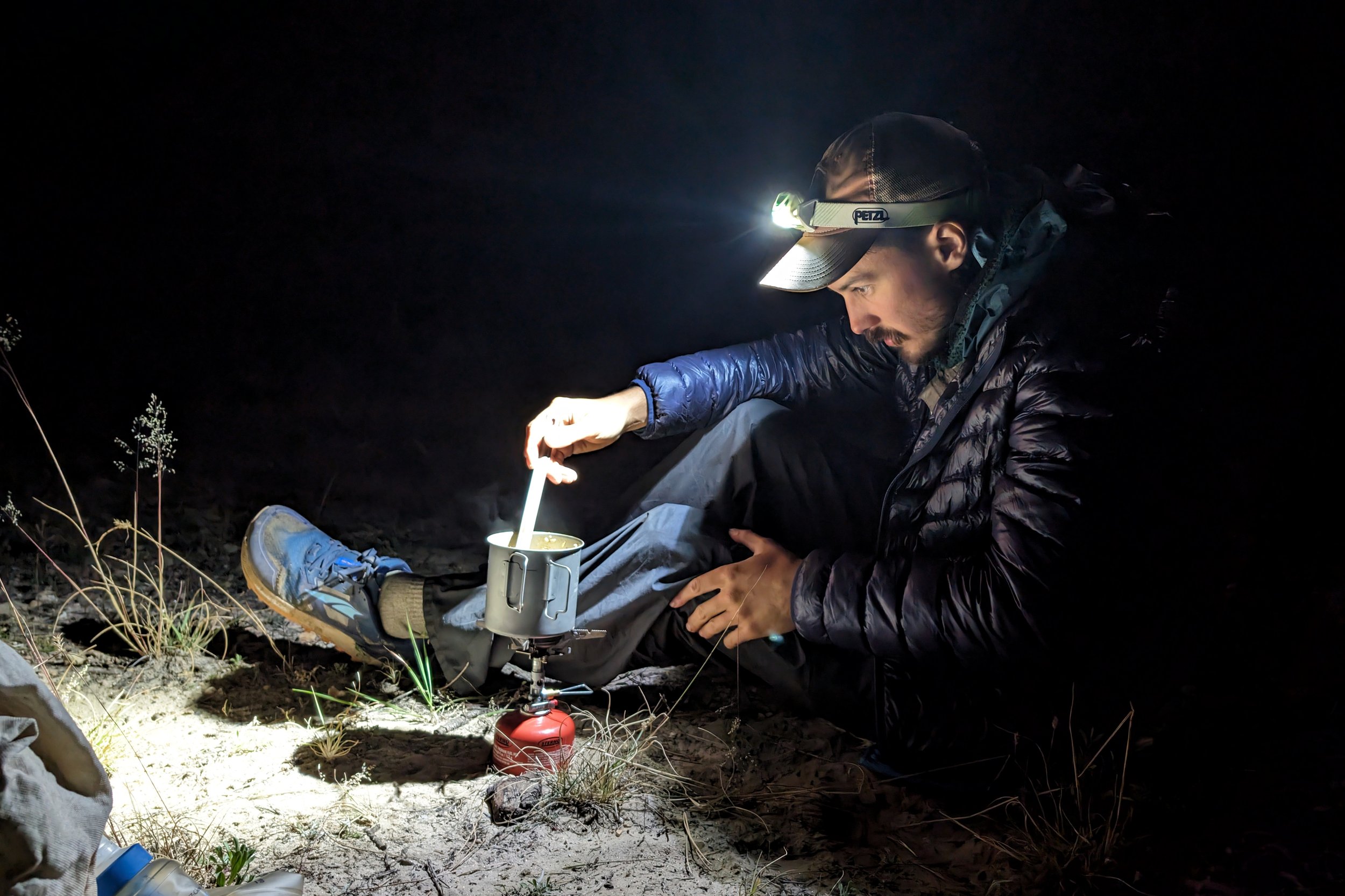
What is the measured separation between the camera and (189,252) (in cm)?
358

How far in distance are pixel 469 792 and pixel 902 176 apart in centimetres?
177

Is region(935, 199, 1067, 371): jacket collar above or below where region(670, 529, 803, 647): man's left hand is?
above

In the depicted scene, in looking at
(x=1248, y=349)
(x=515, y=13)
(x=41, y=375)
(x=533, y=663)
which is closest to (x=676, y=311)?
(x=515, y=13)

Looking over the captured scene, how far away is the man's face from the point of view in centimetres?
203

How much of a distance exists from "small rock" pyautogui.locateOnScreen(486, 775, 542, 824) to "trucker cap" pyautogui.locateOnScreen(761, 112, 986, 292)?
150 cm

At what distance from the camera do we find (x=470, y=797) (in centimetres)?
197

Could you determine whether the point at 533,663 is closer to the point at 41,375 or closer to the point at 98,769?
the point at 98,769

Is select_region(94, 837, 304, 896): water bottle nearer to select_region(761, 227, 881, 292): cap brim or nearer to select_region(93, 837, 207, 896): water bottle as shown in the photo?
select_region(93, 837, 207, 896): water bottle

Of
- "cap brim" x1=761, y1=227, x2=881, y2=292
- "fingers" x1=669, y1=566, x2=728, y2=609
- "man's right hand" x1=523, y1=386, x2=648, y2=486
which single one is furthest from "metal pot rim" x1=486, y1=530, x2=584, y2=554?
"cap brim" x1=761, y1=227, x2=881, y2=292

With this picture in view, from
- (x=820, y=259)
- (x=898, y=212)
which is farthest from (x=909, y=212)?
(x=820, y=259)

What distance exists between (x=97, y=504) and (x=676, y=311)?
103 inches

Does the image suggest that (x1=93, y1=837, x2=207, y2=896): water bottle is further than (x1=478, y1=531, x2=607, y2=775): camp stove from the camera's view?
No

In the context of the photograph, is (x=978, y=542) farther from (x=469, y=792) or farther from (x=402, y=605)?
(x=402, y=605)

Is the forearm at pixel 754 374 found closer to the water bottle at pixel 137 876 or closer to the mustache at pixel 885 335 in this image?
the mustache at pixel 885 335
